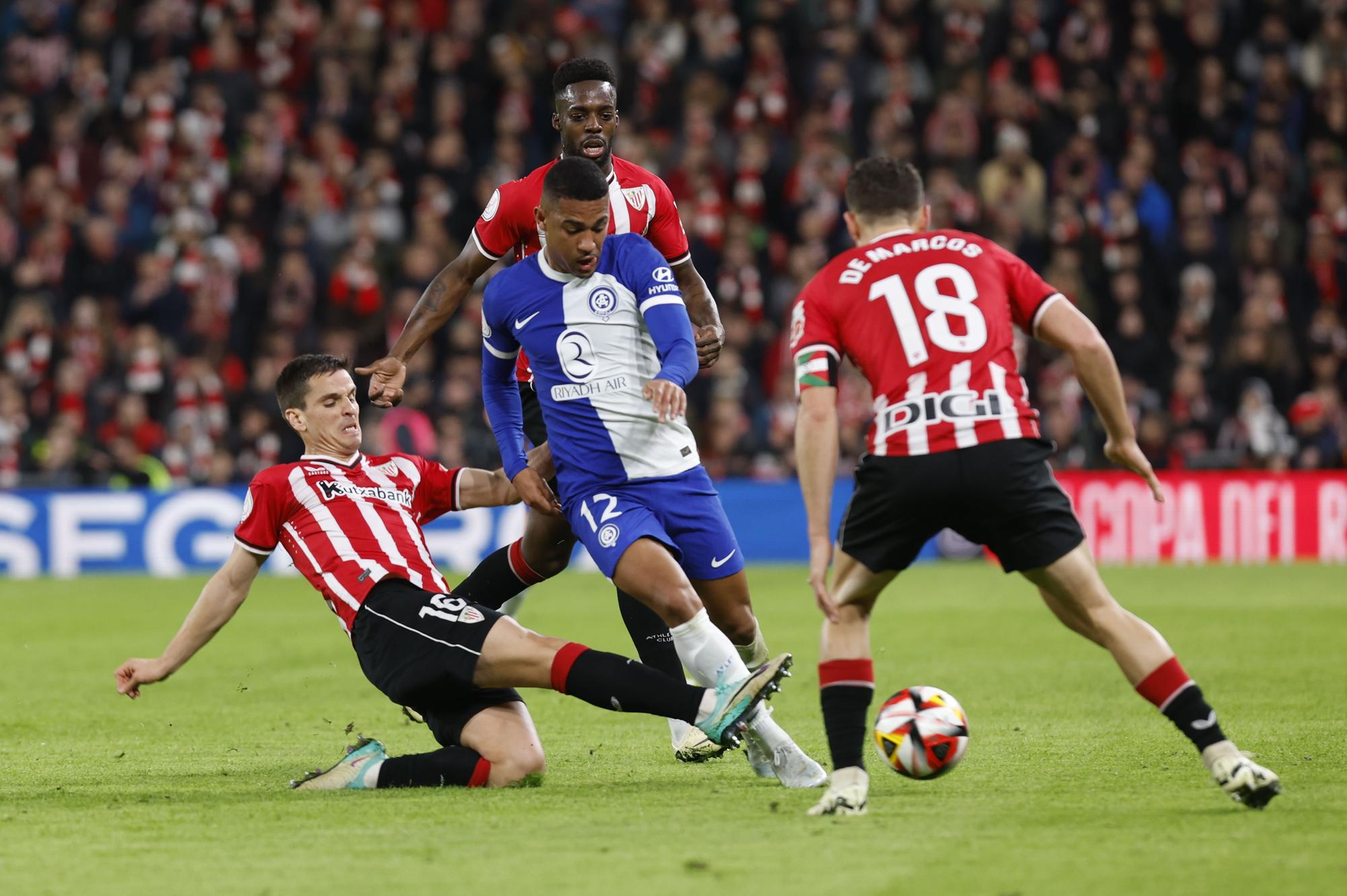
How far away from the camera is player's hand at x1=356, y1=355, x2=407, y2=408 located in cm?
688

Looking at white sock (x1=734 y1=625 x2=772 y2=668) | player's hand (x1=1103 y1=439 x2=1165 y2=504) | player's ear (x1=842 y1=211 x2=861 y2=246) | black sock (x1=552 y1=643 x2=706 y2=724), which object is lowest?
white sock (x1=734 y1=625 x2=772 y2=668)

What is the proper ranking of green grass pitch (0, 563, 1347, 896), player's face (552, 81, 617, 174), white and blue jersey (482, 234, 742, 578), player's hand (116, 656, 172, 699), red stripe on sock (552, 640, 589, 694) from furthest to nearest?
player's face (552, 81, 617, 174) → white and blue jersey (482, 234, 742, 578) → player's hand (116, 656, 172, 699) → red stripe on sock (552, 640, 589, 694) → green grass pitch (0, 563, 1347, 896)

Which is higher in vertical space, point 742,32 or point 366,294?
point 742,32

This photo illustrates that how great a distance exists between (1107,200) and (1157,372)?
85.8 inches

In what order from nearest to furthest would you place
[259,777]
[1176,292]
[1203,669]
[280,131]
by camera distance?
[259,777] < [1203,669] < [1176,292] < [280,131]

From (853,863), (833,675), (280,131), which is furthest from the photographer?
(280,131)

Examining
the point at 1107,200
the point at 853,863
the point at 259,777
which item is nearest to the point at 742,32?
the point at 1107,200

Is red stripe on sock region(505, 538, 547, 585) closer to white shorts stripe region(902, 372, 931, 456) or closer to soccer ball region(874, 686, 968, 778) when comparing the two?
soccer ball region(874, 686, 968, 778)

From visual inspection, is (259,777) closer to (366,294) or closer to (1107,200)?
(366,294)

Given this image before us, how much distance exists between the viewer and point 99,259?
19.1 metres

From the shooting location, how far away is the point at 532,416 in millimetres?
7590

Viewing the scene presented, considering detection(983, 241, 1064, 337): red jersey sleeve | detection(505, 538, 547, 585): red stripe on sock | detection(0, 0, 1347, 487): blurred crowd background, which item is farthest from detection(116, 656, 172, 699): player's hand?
detection(0, 0, 1347, 487): blurred crowd background

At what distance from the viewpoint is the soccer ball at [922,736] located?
18.8 feet

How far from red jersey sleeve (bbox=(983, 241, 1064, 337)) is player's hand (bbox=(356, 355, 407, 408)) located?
2.48 meters
